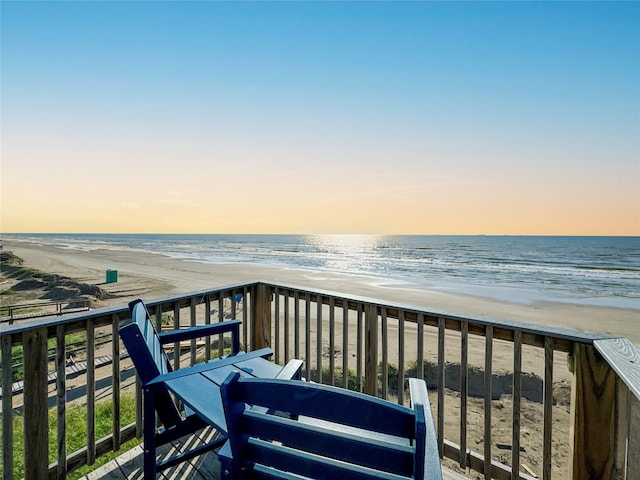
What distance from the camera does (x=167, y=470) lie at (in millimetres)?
2080

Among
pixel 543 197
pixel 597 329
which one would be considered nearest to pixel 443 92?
pixel 597 329

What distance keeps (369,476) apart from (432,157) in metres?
13.3

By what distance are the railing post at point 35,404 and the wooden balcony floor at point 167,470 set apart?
0.29 meters

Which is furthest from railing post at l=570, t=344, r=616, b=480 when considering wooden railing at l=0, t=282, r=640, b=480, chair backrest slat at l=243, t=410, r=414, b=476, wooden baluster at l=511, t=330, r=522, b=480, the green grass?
the green grass

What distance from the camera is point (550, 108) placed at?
358 inches

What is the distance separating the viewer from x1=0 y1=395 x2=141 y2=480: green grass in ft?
8.13

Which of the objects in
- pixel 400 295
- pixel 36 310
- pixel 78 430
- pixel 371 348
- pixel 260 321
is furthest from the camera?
pixel 400 295

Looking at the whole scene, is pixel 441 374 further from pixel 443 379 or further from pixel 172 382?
pixel 172 382

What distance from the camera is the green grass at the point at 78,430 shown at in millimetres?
2477

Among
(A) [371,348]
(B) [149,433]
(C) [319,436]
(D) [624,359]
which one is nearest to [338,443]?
(C) [319,436]

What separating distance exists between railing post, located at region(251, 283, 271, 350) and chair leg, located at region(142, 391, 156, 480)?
143 cm

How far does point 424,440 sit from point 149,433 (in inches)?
63.9

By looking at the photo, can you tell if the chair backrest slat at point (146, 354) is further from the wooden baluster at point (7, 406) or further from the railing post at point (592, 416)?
the railing post at point (592, 416)

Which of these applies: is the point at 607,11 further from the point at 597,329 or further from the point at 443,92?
the point at 597,329
